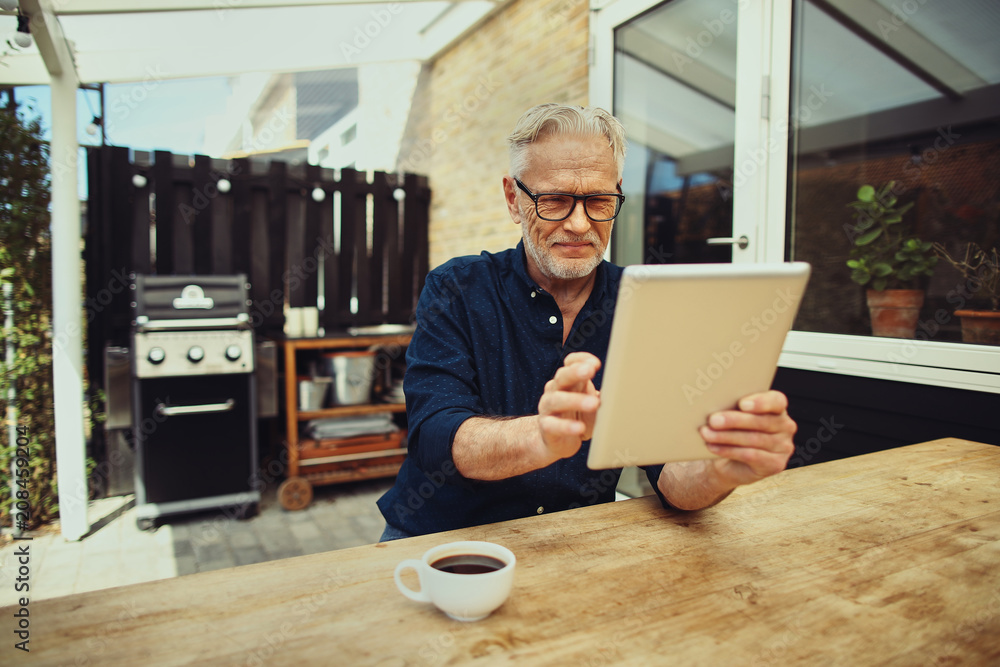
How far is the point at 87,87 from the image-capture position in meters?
4.00

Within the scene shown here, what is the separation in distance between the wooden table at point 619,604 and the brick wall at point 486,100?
3.06 meters

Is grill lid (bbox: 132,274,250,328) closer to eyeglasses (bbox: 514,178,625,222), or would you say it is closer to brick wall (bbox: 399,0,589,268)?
brick wall (bbox: 399,0,589,268)

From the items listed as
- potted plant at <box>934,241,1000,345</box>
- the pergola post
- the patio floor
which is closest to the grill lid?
the pergola post

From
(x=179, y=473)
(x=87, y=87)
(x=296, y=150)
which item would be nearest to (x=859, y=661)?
(x=179, y=473)

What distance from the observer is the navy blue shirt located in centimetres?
135

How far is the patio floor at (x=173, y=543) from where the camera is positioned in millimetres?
2762

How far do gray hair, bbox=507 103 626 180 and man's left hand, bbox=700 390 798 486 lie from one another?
0.82m

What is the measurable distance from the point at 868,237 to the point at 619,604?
1.95 m

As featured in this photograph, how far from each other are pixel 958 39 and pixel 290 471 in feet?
12.2

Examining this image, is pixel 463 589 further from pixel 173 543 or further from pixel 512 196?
pixel 173 543

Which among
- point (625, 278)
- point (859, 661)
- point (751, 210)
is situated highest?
point (751, 210)

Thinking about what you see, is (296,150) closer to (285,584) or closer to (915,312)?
(915,312)

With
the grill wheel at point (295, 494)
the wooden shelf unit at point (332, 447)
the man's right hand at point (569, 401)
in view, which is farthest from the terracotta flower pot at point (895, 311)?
the grill wheel at point (295, 494)

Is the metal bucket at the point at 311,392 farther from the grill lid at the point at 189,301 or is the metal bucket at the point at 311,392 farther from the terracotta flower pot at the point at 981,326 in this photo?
the terracotta flower pot at the point at 981,326
